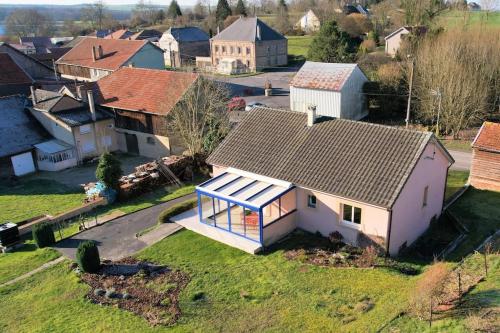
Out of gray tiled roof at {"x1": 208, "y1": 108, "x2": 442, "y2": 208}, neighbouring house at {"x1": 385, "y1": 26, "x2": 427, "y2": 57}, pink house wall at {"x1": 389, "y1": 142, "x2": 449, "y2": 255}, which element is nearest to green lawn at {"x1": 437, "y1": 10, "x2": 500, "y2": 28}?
neighbouring house at {"x1": 385, "y1": 26, "x2": 427, "y2": 57}

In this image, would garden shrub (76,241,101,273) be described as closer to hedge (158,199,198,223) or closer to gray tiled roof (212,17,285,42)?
hedge (158,199,198,223)

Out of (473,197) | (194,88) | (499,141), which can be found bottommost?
(473,197)

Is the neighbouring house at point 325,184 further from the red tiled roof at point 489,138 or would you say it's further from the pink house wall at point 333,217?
the red tiled roof at point 489,138

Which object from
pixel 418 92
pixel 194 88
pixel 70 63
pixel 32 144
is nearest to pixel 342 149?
pixel 194 88

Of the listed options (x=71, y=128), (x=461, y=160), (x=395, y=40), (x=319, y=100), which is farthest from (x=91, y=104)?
(x=395, y=40)

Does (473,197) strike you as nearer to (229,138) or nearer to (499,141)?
(499,141)
